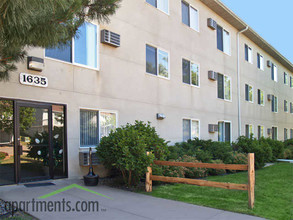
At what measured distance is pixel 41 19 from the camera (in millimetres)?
4160

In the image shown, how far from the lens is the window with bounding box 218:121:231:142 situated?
16.3 metres

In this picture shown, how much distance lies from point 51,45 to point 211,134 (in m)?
11.9

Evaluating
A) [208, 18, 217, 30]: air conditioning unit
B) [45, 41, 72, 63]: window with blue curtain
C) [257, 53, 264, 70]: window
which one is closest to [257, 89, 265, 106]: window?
[257, 53, 264, 70]: window

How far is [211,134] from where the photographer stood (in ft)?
49.9

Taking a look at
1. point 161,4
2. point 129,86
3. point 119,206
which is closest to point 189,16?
point 161,4

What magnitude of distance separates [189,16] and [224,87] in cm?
485

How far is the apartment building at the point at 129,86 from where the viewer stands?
Result: 749 centimetres

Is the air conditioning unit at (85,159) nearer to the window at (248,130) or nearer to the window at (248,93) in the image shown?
the window at (248,130)

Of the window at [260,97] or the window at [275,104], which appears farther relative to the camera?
the window at [275,104]

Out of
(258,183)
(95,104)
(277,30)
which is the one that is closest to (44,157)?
(95,104)

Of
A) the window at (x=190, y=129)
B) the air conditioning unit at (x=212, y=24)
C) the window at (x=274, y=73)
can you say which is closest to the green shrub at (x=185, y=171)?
the window at (x=190, y=129)

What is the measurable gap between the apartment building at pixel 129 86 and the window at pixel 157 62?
0.14 feet

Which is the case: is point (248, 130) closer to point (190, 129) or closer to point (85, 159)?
point (190, 129)

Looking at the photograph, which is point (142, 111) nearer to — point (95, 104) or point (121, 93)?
point (121, 93)
